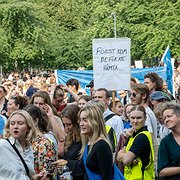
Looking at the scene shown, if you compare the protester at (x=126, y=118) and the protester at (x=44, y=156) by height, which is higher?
the protester at (x=126, y=118)

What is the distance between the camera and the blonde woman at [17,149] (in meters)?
6.38

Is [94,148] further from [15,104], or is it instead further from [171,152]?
[15,104]

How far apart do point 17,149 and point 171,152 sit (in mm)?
1622

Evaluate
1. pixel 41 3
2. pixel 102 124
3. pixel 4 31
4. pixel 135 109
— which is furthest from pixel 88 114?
pixel 41 3

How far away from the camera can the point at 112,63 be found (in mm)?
12266

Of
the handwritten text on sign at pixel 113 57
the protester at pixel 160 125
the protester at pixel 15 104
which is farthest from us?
the handwritten text on sign at pixel 113 57

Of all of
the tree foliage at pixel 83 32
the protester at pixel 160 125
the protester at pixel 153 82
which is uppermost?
the tree foliage at pixel 83 32

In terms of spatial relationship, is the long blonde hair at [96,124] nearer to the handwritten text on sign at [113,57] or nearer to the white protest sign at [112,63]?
the white protest sign at [112,63]

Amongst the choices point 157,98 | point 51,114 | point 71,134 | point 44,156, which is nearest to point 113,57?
point 157,98

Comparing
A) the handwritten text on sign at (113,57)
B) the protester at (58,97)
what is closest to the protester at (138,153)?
the protester at (58,97)

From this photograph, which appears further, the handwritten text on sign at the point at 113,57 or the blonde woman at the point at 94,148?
the handwritten text on sign at the point at 113,57

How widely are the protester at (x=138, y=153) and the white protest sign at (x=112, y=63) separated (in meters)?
3.92

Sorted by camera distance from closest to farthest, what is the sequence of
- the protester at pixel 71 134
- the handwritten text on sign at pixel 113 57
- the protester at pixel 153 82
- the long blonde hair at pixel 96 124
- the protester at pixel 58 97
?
the long blonde hair at pixel 96 124, the protester at pixel 71 134, the protester at pixel 153 82, the protester at pixel 58 97, the handwritten text on sign at pixel 113 57

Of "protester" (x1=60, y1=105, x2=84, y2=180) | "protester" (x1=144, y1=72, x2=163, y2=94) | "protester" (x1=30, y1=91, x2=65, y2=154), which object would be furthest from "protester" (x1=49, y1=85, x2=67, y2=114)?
"protester" (x1=60, y1=105, x2=84, y2=180)
